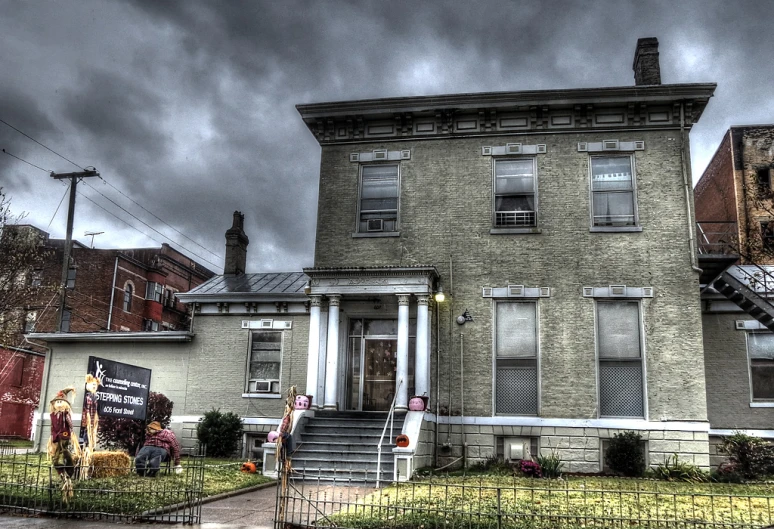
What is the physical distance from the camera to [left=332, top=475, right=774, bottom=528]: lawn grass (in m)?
8.97

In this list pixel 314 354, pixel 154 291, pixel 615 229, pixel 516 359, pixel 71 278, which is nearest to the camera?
pixel 314 354

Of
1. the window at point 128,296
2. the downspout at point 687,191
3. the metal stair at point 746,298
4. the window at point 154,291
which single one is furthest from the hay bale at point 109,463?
the window at point 154,291

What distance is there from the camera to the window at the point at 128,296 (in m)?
48.1

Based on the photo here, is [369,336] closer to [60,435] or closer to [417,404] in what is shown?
[417,404]

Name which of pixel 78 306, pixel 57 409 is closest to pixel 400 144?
pixel 57 409

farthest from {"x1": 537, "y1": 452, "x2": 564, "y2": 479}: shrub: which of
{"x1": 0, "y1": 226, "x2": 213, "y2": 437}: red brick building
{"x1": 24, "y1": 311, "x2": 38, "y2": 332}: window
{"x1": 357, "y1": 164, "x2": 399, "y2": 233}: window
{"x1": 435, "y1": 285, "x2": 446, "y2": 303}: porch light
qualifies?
{"x1": 24, "y1": 311, "x2": 38, "y2": 332}: window

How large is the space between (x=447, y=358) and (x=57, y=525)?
10.6 m

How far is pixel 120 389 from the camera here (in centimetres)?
1345

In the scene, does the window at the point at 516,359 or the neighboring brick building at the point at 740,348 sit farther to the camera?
the neighboring brick building at the point at 740,348

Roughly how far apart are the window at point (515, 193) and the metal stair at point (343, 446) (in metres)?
5.91

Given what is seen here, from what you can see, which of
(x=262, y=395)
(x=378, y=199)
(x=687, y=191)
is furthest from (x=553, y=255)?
(x=262, y=395)

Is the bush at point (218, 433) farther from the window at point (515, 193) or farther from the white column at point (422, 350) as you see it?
the window at point (515, 193)

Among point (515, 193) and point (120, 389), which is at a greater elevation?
point (515, 193)

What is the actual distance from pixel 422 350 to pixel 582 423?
13.7 feet
